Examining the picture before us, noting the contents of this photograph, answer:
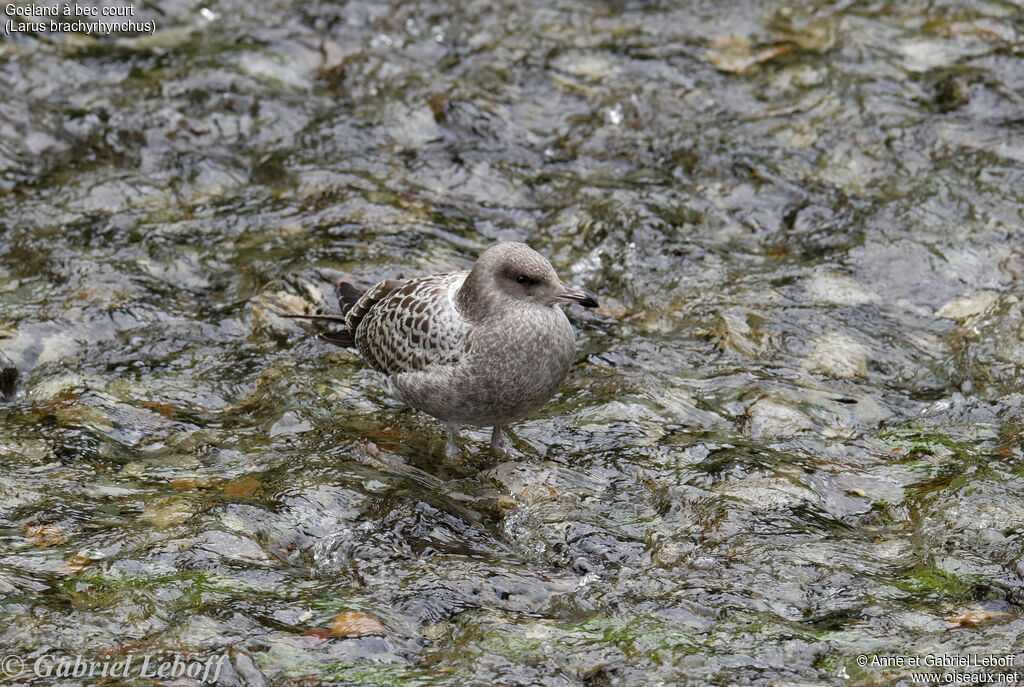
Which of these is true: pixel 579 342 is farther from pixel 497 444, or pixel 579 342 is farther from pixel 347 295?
pixel 347 295

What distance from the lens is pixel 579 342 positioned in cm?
808

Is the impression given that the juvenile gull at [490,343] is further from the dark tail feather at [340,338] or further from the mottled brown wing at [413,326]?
the dark tail feather at [340,338]

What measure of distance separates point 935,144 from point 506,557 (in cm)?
605

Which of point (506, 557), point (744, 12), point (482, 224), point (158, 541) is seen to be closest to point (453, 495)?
point (506, 557)

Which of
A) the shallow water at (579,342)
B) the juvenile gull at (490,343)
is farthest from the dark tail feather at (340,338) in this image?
the juvenile gull at (490,343)

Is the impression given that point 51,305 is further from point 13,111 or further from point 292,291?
point 13,111

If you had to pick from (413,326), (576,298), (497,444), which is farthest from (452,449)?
(576,298)

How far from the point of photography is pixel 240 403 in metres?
7.28

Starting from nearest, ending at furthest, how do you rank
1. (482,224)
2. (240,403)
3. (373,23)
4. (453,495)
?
(453,495) < (240,403) < (482,224) < (373,23)

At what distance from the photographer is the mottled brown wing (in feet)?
21.6

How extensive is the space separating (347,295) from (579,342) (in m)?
1.68

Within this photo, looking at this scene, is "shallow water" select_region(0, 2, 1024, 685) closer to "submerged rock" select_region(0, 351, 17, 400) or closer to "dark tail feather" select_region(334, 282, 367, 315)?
"submerged rock" select_region(0, 351, 17, 400)

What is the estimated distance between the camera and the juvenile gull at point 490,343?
6.35m

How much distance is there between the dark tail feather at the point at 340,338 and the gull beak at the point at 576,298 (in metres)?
1.71
